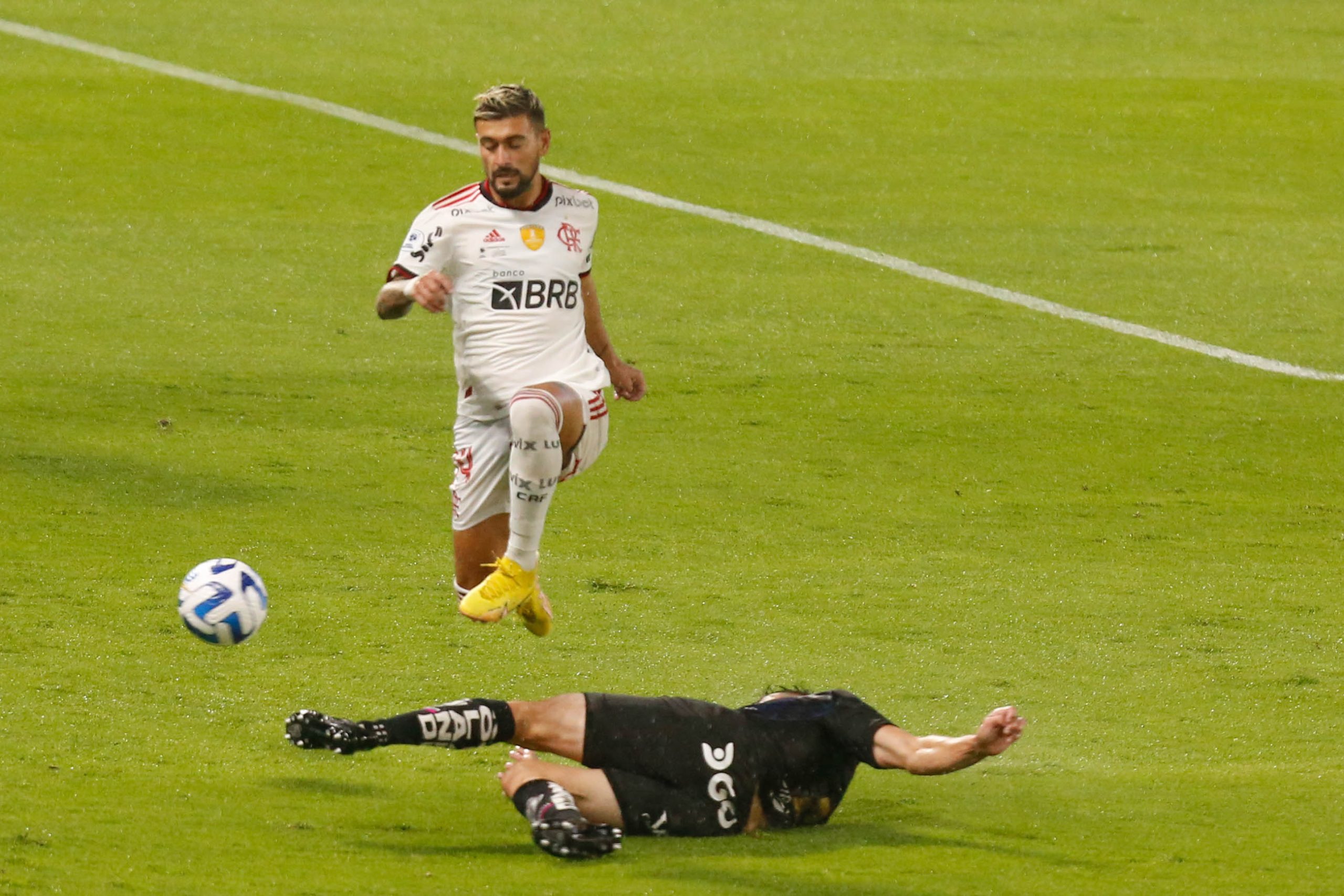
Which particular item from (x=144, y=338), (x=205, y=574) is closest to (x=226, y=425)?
(x=144, y=338)

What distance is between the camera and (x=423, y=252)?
8531 mm

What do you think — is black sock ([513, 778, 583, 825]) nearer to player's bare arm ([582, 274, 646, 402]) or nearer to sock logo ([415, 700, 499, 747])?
sock logo ([415, 700, 499, 747])

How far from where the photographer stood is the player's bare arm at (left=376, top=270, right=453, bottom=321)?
314 inches

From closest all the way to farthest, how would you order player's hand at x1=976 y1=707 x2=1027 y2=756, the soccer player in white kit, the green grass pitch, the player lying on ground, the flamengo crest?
player's hand at x1=976 y1=707 x2=1027 y2=756
the player lying on ground
the green grass pitch
the soccer player in white kit
the flamengo crest

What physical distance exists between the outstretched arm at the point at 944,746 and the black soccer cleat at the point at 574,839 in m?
1.08

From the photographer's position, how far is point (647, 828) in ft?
25.5

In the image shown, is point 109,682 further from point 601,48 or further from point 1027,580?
point 601,48

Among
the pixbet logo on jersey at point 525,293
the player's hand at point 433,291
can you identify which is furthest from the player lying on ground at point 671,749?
the pixbet logo on jersey at point 525,293

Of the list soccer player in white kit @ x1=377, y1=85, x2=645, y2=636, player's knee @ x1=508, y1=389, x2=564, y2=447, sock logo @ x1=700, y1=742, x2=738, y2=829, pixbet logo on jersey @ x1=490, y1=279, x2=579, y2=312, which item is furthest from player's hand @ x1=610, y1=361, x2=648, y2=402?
sock logo @ x1=700, y1=742, x2=738, y2=829

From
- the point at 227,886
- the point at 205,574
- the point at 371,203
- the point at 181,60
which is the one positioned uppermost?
the point at 181,60

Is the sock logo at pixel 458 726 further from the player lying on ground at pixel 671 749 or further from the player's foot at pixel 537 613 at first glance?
the player's foot at pixel 537 613

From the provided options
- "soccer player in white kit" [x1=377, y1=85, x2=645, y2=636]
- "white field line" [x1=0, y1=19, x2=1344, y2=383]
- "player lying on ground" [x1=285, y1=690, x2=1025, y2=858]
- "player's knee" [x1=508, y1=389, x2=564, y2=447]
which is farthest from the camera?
"white field line" [x1=0, y1=19, x2=1344, y2=383]

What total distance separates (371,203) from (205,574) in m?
11.0

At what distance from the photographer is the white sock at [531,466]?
830 cm
